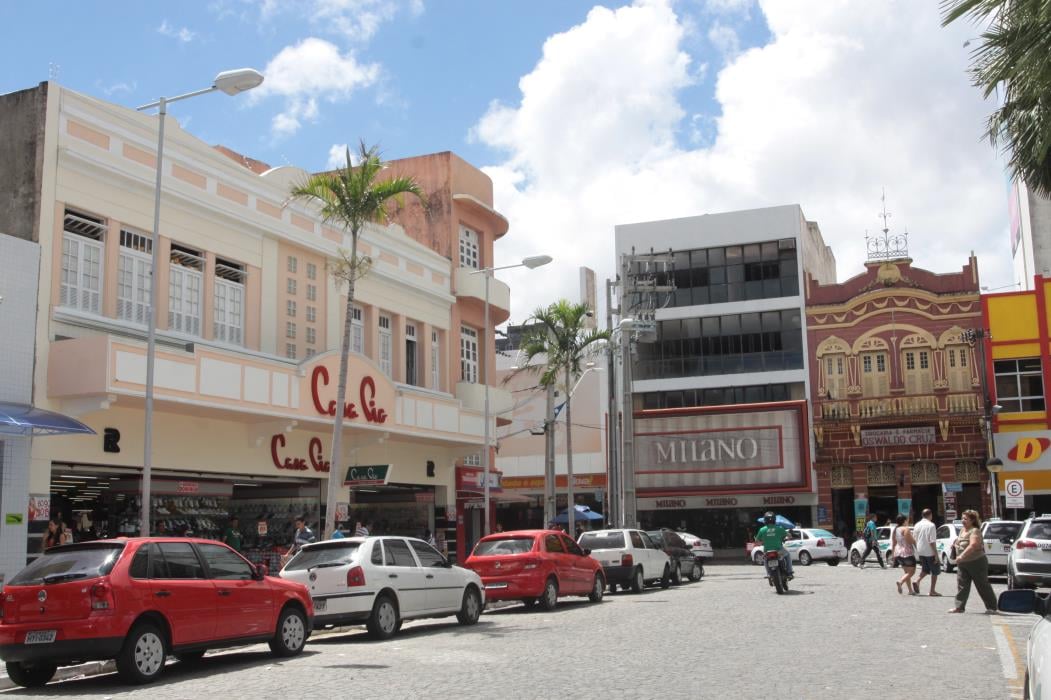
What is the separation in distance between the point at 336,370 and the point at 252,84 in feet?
32.8

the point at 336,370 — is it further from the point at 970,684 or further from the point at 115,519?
the point at 970,684

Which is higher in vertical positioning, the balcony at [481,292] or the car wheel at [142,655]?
the balcony at [481,292]

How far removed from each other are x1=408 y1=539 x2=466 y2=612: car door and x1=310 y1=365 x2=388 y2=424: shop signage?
815 cm

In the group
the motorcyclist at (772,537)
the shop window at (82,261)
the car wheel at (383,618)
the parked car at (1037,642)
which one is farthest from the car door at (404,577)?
the parked car at (1037,642)

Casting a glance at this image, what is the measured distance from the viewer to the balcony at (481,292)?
34781mm

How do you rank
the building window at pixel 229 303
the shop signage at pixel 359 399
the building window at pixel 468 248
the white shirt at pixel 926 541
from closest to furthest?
1. the white shirt at pixel 926 541
2. the building window at pixel 229 303
3. the shop signage at pixel 359 399
4. the building window at pixel 468 248

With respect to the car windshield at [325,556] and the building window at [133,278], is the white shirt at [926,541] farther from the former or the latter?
the building window at [133,278]

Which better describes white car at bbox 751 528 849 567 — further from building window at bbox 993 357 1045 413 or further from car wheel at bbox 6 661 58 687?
car wheel at bbox 6 661 58 687

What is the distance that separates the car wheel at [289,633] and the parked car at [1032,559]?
13.2 metres

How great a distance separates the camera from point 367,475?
28.7 metres

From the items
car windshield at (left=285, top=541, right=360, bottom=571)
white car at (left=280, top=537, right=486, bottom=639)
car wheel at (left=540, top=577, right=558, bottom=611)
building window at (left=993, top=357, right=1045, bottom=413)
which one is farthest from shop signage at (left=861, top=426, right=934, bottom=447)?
car windshield at (left=285, top=541, right=360, bottom=571)

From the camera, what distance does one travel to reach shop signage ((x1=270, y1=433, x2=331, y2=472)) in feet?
86.5

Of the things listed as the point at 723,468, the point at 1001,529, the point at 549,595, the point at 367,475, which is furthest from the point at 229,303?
the point at 723,468

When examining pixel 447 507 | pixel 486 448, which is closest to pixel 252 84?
pixel 486 448
